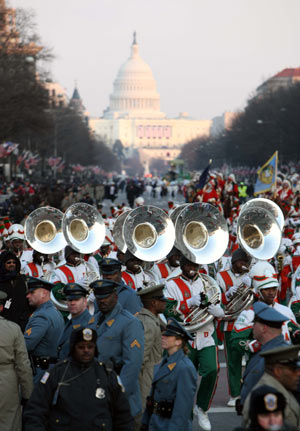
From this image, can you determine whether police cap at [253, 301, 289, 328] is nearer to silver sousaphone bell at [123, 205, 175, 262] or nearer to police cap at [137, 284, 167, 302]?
police cap at [137, 284, 167, 302]

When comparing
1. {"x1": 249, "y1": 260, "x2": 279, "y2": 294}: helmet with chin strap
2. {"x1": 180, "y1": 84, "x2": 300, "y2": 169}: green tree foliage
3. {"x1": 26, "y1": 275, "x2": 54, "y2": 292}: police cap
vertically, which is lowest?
{"x1": 180, "y1": 84, "x2": 300, "y2": 169}: green tree foliage

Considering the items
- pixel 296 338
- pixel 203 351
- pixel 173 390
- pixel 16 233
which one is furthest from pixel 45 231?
pixel 296 338

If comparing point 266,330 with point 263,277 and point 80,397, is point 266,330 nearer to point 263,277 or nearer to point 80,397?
point 80,397

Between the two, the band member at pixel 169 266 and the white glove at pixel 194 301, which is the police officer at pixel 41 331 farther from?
the band member at pixel 169 266

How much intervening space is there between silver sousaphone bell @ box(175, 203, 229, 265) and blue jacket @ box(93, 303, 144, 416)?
3679 millimetres

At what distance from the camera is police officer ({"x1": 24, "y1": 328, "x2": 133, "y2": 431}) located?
6238mm

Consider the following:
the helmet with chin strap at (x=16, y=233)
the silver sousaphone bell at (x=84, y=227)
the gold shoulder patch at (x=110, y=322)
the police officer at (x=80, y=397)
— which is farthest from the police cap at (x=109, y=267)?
the helmet with chin strap at (x=16, y=233)

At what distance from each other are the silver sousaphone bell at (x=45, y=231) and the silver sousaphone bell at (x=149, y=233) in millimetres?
1183

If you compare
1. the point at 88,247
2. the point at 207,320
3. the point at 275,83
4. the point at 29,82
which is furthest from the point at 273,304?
the point at 275,83

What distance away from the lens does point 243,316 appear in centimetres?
897

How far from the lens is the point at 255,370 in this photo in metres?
6.26

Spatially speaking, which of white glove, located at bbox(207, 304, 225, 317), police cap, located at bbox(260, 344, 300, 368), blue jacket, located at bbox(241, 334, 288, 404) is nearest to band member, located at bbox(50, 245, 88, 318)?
white glove, located at bbox(207, 304, 225, 317)

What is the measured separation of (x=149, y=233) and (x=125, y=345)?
15.3ft

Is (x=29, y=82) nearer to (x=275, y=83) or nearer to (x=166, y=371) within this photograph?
(x=166, y=371)
